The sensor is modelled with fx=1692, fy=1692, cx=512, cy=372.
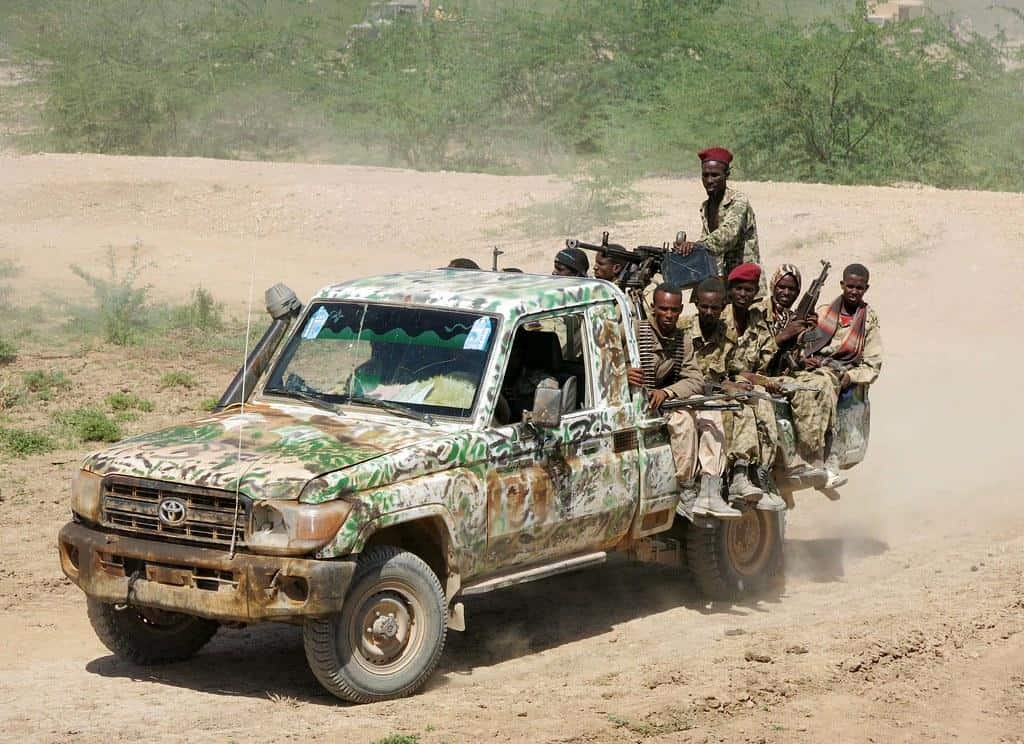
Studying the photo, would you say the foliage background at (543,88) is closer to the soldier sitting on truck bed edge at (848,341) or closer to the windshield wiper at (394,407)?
the soldier sitting on truck bed edge at (848,341)

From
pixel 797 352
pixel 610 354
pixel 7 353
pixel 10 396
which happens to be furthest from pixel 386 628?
pixel 7 353

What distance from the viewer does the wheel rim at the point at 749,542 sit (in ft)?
32.2

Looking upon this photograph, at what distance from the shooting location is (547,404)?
7.90 metres

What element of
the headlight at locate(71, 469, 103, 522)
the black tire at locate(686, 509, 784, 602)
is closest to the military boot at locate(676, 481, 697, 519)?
the black tire at locate(686, 509, 784, 602)

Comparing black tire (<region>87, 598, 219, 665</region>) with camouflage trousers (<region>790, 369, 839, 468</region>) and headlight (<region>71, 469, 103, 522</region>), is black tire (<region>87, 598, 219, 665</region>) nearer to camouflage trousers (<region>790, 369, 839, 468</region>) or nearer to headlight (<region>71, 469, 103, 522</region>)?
headlight (<region>71, 469, 103, 522</region>)

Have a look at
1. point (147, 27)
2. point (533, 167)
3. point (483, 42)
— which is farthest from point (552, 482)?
point (147, 27)

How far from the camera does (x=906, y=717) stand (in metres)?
7.49

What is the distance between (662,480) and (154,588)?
114 inches

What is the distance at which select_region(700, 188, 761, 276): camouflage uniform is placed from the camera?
1098 centimetres

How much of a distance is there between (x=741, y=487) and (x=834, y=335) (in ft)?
6.64

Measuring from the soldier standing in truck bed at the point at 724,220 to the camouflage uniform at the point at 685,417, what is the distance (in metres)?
1.54

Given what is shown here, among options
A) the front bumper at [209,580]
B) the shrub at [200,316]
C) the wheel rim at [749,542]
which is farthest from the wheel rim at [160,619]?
the shrub at [200,316]

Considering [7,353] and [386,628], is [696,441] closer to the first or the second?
[386,628]

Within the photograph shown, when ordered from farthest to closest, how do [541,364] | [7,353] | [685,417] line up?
[7,353], [685,417], [541,364]
